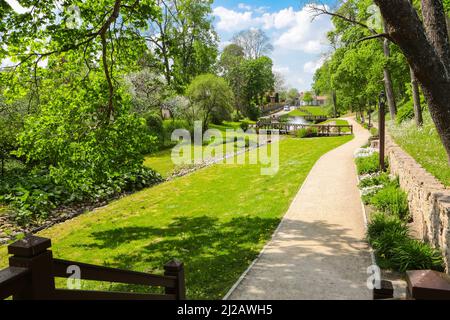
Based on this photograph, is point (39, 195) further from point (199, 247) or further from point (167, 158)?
point (167, 158)

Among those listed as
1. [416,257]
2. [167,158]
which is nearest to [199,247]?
[416,257]

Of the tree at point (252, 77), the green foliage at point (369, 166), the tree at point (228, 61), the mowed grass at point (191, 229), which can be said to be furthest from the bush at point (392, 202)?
the tree at point (228, 61)

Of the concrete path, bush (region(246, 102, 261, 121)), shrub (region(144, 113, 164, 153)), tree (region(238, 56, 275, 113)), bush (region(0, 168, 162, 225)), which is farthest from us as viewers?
tree (region(238, 56, 275, 113))

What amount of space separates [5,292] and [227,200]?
459 inches

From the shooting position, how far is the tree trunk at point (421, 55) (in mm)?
3822

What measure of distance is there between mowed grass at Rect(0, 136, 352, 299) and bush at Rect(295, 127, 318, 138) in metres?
17.3

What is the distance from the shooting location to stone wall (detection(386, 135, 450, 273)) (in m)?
5.64

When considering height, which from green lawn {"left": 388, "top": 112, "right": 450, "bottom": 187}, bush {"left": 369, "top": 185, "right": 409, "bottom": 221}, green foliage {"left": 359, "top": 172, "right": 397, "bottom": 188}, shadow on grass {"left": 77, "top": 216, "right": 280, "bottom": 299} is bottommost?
shadow on grass {"left": 77, "top": 216, "right": 280, "bottom": 299}

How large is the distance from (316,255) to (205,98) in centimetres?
2757

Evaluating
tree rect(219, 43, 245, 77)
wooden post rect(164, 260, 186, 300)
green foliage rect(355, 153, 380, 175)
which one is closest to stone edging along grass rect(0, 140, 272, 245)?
wooden post rect(164, 260, 186, 300)

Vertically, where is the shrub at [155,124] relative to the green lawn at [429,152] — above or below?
above

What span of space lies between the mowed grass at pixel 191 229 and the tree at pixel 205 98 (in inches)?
670

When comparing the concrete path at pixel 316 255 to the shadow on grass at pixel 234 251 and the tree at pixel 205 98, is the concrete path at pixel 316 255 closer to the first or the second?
the shadow on grass at pixel 234 251

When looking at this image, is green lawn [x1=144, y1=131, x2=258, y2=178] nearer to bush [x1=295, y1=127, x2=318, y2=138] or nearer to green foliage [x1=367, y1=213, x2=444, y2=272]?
bush [x1=295, y1=127, x2=318, y2=138]
